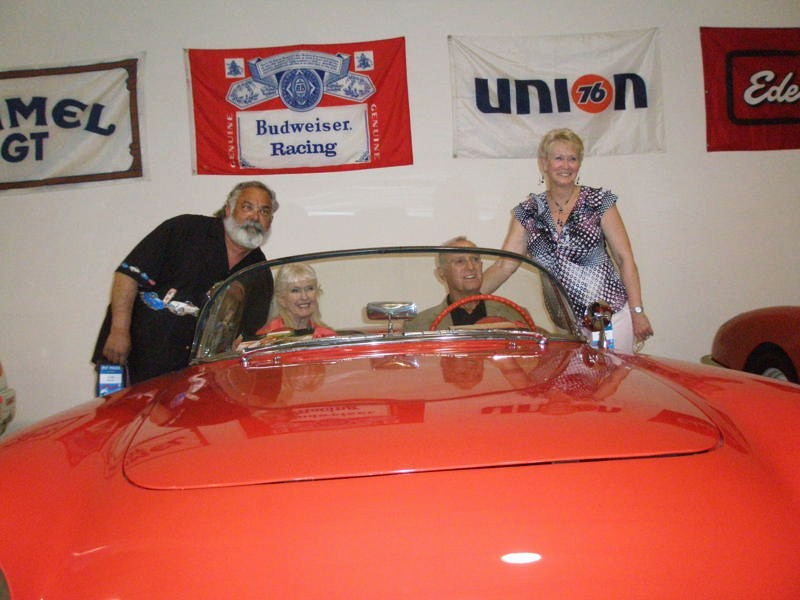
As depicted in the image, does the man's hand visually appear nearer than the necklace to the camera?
Yes

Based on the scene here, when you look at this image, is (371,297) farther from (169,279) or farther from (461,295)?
(169,279)

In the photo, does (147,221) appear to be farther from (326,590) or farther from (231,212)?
(326,590)

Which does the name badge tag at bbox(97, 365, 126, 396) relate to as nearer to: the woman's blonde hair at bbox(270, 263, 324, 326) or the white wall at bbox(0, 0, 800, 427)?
the woman's blonde hair at bbox(270, 263, 324, 326)

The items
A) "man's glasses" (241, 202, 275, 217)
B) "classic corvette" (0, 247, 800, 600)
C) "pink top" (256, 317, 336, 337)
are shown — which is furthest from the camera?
"man's glasses" (241, 202, 275, 217)

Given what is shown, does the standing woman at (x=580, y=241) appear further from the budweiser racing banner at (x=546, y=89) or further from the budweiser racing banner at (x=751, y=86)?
the budweiser racing banner at (x=751, y=86)

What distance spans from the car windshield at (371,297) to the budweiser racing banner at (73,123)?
353cm

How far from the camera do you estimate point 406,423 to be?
42.8 inches

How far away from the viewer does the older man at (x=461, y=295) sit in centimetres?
204

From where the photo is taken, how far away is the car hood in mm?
977

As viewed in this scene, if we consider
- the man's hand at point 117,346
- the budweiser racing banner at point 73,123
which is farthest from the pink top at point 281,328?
the budweiser racing banner at point 73,123

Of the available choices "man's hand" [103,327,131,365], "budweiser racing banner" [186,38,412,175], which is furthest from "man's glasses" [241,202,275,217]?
"budweiser racing banner" [186,38,412,175]

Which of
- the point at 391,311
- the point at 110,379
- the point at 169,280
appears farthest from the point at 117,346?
the point at 391,311

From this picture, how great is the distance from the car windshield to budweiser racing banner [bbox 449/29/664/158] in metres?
3.08

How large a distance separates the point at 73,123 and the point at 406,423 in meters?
4.98
